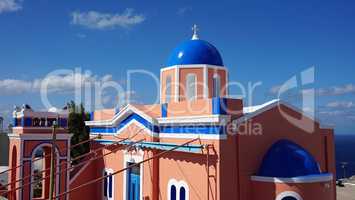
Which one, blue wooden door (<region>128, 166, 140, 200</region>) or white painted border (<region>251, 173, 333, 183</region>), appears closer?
white painted border (<region>251, 173, 333, 183</region>)

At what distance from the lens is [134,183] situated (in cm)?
1481

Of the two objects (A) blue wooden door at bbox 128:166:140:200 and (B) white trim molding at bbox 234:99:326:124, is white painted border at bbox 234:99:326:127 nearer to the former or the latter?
(B) white trim molding at bbox 234:99:326:124

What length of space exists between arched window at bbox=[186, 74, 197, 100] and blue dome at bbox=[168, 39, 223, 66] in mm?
638

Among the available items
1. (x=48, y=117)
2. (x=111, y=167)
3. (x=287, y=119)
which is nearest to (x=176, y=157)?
(x=287, y=119)

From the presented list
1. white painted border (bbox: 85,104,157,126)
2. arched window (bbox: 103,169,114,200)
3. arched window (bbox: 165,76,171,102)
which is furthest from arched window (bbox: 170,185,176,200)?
arched window (bbox: 103,169,114,200)

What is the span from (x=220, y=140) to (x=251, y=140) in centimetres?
116

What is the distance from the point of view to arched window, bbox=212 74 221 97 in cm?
1496

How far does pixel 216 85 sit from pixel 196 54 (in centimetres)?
154

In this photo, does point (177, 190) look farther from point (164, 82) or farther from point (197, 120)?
point (164, 82)

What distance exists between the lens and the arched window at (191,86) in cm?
1477

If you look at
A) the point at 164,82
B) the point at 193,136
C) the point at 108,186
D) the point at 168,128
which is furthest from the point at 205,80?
the point at 108,186

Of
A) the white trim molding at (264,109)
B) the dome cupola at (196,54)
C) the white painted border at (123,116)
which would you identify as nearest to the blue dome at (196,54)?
the dome cupola at (196,54)

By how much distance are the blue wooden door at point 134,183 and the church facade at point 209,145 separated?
0.04 metres

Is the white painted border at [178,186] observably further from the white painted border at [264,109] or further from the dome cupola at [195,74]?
the dome cupola at [195,74]
